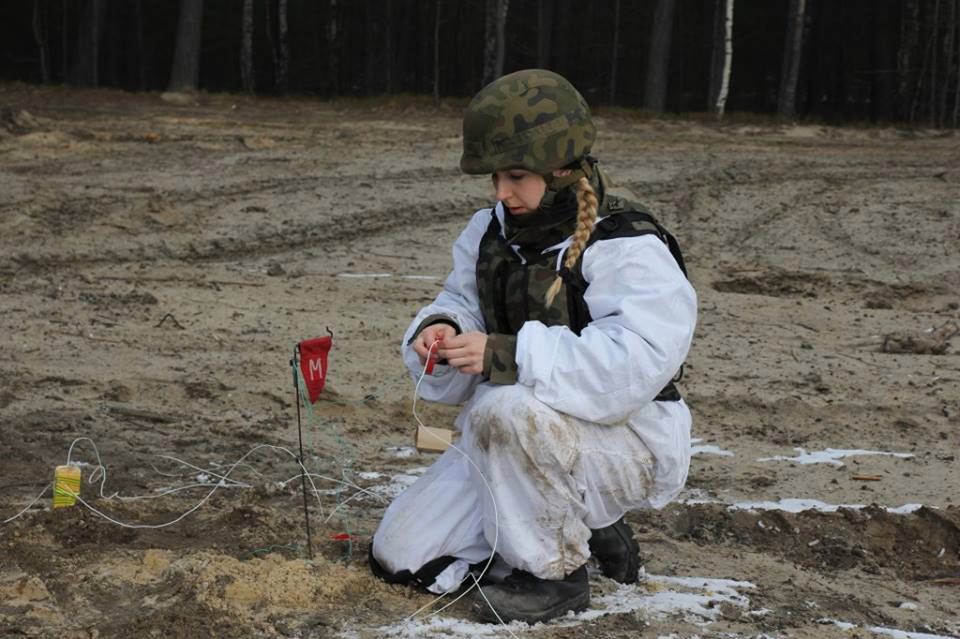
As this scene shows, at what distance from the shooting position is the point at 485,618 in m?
3.43

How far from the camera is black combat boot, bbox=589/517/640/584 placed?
149 inches

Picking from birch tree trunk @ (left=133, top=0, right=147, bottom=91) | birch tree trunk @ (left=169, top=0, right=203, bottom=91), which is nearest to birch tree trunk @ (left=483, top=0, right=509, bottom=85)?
birch tree trunk @ (left=169, top=0, right=203, bottom=91)

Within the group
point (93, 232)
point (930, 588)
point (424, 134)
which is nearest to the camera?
point (930, 588)

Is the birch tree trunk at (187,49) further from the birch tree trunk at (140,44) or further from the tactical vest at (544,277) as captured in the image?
the tactical vest at (544,277)

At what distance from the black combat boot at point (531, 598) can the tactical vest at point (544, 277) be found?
57cm

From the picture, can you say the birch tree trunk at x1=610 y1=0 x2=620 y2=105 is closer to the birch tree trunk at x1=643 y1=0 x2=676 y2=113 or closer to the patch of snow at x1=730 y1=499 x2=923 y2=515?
the birch tree trunk at x1=643 y1=0 x2=676 y2=113

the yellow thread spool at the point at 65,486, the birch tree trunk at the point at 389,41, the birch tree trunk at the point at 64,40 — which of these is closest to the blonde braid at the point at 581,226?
the yellow thread spool at the point at 65,486

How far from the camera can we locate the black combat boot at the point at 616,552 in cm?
379

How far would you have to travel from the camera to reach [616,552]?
12.4ft

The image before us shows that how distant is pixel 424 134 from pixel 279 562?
10664 millimetres

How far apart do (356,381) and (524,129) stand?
120 inches

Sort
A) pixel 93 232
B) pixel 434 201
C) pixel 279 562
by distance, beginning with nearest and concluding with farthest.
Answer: pixel 279 562, pixel 93 232, pixel 434 201

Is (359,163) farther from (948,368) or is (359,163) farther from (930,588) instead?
(930,588)

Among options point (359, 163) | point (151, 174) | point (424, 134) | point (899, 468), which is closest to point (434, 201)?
point (359, 163)
